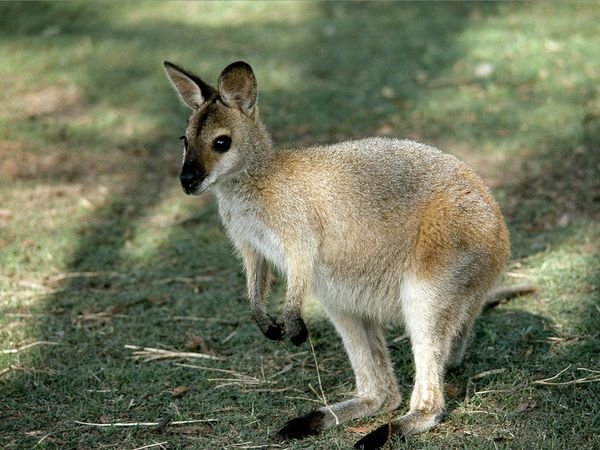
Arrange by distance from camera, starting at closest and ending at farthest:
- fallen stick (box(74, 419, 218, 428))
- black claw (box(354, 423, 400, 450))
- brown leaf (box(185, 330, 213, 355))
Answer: black claw (box(354, 423, 400, 450)) < fallen stick (box(74, 419, 218, 428)) < brown leaf (box(185, 330, 213, 355))

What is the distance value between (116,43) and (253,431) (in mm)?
6449

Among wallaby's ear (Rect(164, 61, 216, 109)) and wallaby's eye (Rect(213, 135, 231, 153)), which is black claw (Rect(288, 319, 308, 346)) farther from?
wallaby's ear (Rect(164, 61, 216, 109))

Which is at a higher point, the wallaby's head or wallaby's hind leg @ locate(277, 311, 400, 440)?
the wallaby's head

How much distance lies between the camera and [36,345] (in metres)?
4.43

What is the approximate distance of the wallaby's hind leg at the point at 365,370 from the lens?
3.78 meters

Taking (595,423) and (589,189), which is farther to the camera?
(589,189)

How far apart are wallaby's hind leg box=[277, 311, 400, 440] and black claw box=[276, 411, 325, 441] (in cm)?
8

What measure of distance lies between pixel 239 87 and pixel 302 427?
1395 mm

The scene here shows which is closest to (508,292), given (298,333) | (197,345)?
(298,333)

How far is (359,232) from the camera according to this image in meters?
3.72

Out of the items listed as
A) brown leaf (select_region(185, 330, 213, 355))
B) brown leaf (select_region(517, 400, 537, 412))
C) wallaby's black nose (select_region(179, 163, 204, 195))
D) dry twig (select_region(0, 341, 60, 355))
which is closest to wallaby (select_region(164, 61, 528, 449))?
wallaby's black nose (select_region(179, 163, 204, 195))

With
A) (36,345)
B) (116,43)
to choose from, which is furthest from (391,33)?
(36,345)

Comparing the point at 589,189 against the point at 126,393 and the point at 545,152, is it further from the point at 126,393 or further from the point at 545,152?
the point at 126,393

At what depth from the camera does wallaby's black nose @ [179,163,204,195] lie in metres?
3.54
